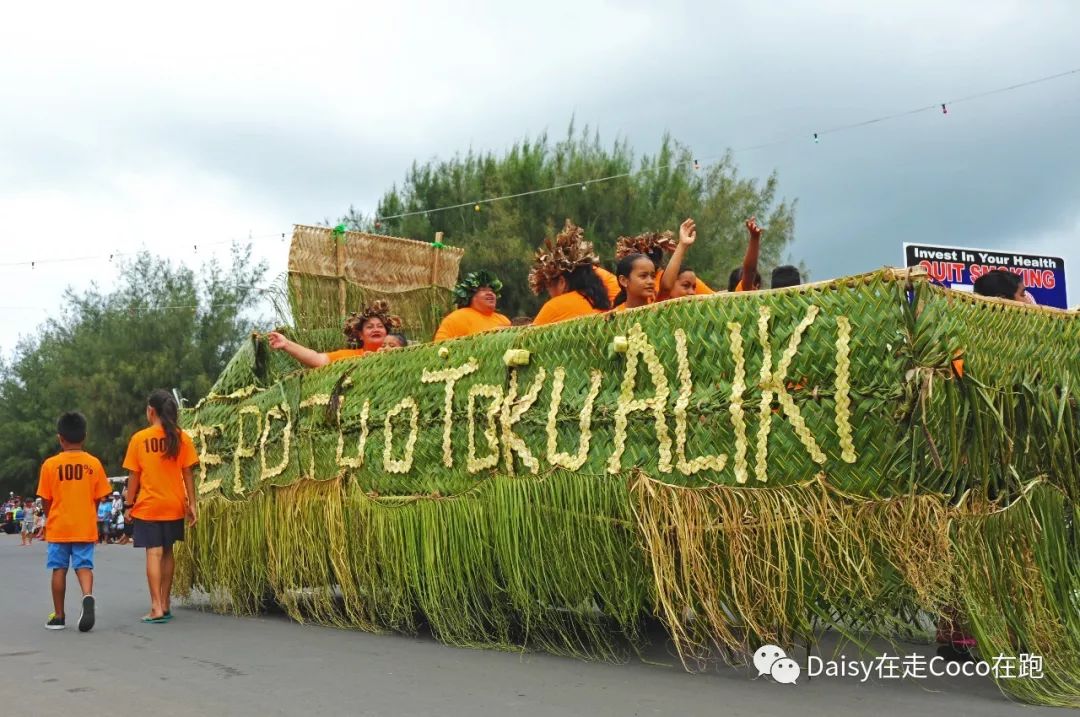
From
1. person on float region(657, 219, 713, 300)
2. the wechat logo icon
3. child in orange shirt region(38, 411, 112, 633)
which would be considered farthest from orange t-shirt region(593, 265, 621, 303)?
child in orange shirt region(38, 411, 112, 633)

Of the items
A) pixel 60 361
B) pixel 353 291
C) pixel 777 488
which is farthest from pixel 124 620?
pixel 60 361

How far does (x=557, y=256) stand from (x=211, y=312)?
1217 inches

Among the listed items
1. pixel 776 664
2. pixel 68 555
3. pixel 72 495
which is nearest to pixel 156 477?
pixel 72 495

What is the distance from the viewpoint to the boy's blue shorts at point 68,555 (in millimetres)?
6367

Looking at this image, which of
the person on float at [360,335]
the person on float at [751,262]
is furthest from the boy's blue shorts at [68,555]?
the person on float at [751,262]

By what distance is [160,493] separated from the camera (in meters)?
6.52

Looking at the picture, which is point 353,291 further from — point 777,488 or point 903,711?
point 903,711

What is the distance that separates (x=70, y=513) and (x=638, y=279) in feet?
12.2

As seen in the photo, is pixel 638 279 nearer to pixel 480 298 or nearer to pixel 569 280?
pixel 569 280

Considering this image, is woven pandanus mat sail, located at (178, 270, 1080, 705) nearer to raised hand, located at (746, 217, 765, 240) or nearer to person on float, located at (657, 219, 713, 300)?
person on float, located at (657, 219, 713, 300)

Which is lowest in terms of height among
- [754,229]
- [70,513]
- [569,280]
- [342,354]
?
[70,513]

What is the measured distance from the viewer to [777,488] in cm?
397

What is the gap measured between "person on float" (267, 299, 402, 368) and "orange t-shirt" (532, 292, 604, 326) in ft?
5.31

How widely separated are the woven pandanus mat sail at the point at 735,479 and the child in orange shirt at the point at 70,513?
176 cm
